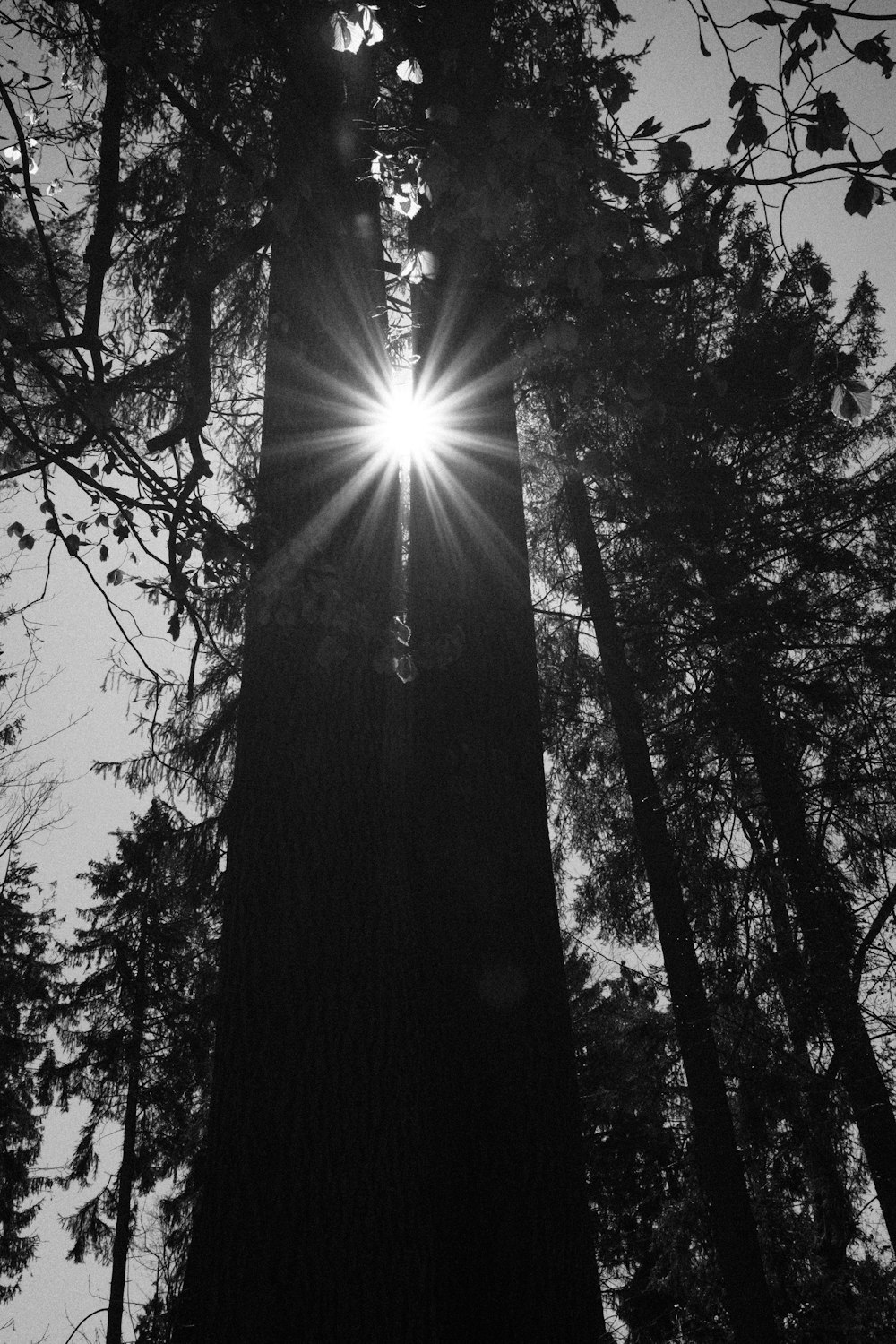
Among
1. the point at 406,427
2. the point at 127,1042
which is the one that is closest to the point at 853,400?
the point at 406,427

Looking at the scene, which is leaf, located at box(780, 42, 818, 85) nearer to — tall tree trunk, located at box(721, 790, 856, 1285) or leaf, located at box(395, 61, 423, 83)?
leaf, located at box(395, 61, 423, 83)

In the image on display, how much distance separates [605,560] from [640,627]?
3.16 ft

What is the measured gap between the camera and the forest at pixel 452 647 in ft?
8.61

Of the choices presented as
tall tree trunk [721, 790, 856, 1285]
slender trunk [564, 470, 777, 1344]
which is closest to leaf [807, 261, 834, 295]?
tall tree trunk [721, 790, 856, 1285]

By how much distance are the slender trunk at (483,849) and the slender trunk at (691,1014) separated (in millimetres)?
4191

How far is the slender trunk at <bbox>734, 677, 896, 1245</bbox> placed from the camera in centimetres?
629

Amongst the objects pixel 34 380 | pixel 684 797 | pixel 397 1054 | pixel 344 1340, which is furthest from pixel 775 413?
pixel 344 1340

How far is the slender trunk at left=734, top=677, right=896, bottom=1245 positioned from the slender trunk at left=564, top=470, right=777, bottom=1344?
37.2 inches

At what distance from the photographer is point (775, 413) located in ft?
30.0

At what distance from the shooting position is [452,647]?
10.3 ft

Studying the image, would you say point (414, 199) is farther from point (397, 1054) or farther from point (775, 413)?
point (775, 413)

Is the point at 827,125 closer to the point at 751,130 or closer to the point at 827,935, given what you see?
the point at 751,130

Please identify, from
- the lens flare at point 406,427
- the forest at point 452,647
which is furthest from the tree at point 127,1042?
the lens flare at point 406,427

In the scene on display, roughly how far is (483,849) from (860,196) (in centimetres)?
235
